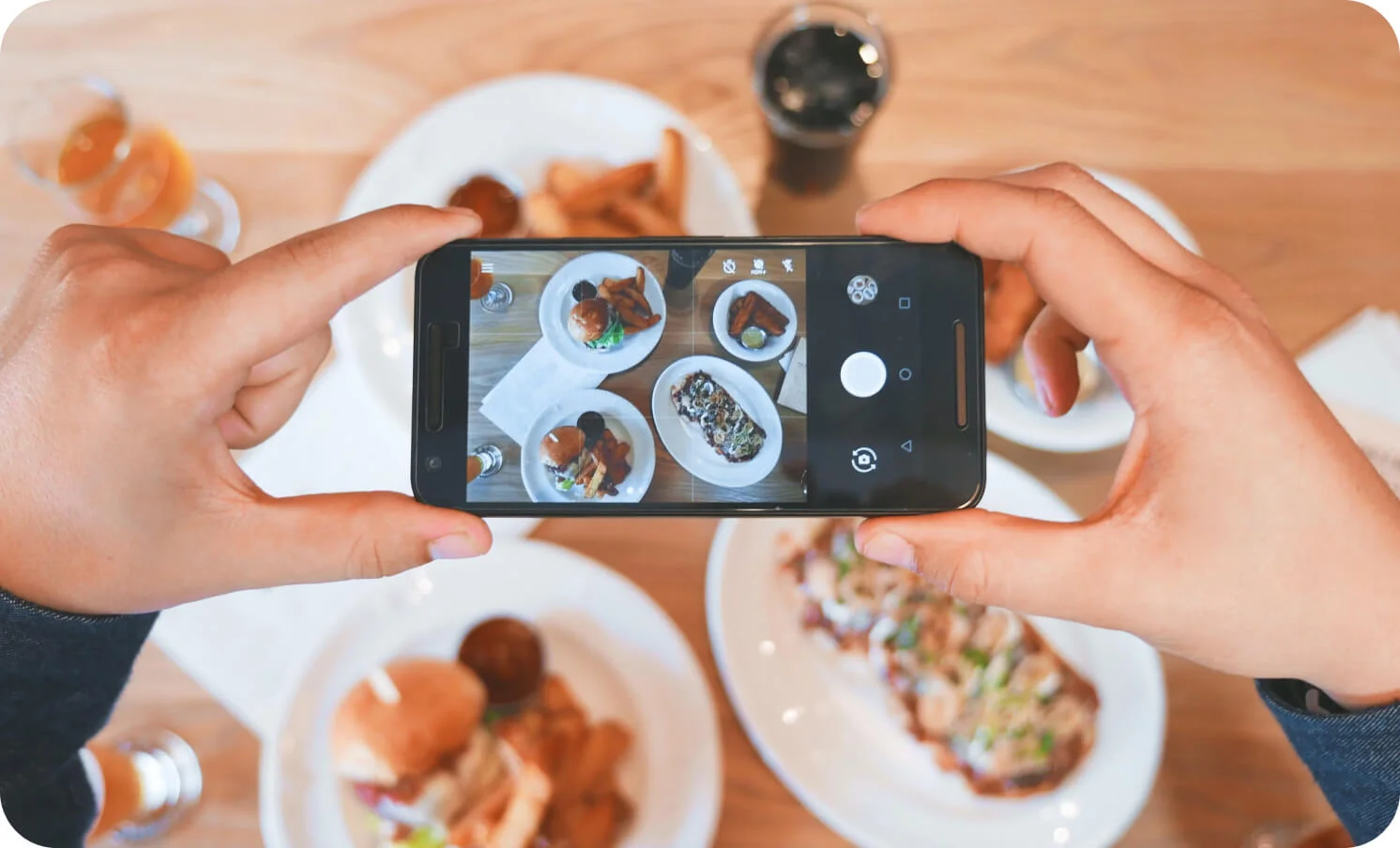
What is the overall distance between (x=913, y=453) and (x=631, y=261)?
9.6 inches

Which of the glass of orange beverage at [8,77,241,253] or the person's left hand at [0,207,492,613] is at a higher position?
the glass of orange beverage at [8,77,241,253]

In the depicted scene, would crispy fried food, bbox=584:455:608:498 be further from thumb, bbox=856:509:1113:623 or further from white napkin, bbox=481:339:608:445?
thumb, bbox=856:509:1113:623

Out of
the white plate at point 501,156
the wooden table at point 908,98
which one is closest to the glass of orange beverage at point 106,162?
the wooden table at point 908,98

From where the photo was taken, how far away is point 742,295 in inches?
25.3

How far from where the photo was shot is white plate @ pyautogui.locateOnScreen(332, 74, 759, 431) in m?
0.91

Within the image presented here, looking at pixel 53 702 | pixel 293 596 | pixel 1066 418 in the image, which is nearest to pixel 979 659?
pixel 1066 418

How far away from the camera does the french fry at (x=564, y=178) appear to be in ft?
2.97

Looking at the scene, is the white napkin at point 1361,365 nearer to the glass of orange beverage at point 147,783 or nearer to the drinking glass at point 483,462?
the drinking glass at point 483,462

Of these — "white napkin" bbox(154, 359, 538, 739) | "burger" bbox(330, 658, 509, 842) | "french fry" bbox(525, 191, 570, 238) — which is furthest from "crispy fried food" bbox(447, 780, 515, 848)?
"french fry" bbox(525, 191, 570, 238)

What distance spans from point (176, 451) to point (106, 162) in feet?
1.77

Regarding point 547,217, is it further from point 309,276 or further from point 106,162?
point 106,162

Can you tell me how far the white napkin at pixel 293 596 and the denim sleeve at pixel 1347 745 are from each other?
2.23 ft

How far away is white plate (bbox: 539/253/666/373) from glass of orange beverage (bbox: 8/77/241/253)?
0.52m

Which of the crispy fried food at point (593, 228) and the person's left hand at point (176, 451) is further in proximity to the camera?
the crispy fried food at point (593, 228)
